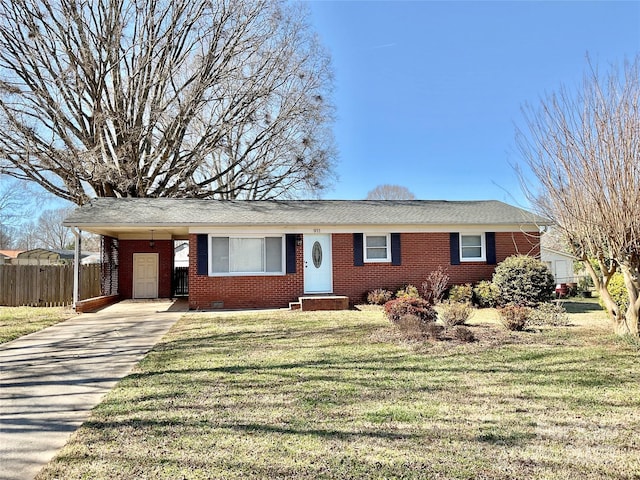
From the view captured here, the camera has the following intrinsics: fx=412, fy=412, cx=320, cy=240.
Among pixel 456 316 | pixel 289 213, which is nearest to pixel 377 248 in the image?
pixel 289 213

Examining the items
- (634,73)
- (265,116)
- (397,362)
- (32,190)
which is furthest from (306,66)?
(397,362)

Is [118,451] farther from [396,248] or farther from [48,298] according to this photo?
[48,298]

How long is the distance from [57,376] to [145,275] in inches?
448

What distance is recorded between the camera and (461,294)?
13242mm

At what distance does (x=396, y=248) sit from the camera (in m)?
14.0

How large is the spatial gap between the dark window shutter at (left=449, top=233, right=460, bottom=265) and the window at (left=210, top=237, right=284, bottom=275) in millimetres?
5850

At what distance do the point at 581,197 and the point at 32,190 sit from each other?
23.7m

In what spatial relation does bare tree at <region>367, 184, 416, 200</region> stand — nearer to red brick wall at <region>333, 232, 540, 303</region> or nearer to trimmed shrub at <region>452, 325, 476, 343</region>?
red brick wall at <region>333, 232, 540, 303</region>

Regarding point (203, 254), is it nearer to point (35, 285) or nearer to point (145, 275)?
point (145, 275)

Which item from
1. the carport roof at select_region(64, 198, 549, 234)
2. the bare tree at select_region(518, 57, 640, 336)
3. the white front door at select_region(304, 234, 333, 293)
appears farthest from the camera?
the white front door at select_region(304, 234, 333, 293)

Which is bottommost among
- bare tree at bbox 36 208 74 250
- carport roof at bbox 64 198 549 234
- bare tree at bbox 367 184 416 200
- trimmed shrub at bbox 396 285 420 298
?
trimmed shrub at bbox 396 285 420 298

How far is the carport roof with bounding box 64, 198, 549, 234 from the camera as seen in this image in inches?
500

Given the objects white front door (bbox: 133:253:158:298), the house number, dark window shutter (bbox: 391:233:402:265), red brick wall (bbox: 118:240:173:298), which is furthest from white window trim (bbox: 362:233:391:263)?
white front door (bbox: 133:253:158:298)

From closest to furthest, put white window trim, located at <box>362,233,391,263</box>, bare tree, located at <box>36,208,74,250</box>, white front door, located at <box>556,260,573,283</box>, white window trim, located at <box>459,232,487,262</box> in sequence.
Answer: white window trim, located at <box>362,233,391,263</box> → white window trim, located at <box>459,232,487,262</box> → white front door, located at <box>556,260,573,283</box> → bare tree, located at <box>36,208,74,250</box>
